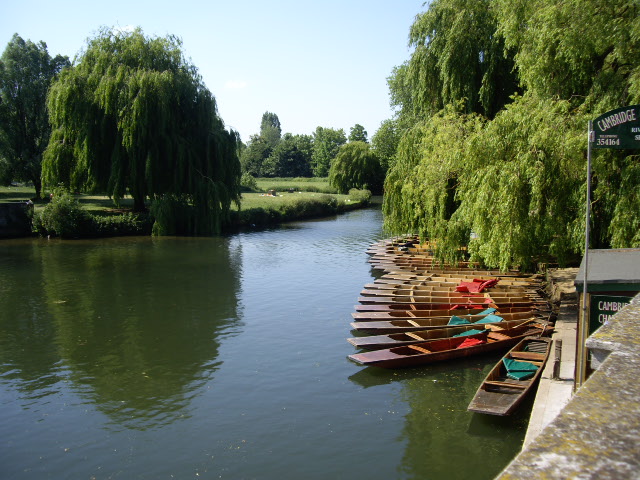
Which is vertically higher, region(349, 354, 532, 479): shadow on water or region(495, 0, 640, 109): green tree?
region(495, 0, 640, 109): green tree

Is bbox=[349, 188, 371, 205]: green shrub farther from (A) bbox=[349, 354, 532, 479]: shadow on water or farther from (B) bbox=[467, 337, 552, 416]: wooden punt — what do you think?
(B) bbox=[467, 337, 552, 416]: wooden punt

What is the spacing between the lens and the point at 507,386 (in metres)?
9.17

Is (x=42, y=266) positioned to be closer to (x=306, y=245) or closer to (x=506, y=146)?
(x=306, y=245)

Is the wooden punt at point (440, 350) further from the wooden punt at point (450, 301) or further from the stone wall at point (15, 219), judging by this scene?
the stone wall at point (15, 219)

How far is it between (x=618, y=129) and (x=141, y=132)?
2572 centimetres

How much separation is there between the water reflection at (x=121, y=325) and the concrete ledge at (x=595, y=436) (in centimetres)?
819

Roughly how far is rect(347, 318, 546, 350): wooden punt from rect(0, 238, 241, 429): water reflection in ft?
10.5

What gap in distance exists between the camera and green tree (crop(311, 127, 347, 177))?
89938 mm

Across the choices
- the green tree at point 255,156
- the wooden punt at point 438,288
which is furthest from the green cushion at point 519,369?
the green tree at point 255,156

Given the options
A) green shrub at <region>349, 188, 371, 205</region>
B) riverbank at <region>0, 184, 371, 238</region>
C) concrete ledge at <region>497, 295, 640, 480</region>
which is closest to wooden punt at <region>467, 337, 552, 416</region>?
concrete ledge at <region>497, 295, 640, 480</region>

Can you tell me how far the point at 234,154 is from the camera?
3272 centimetres

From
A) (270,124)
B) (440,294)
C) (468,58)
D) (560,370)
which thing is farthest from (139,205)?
(270,124)

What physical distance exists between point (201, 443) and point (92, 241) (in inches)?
936

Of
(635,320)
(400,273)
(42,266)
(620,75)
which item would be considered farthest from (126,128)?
(635,320)
